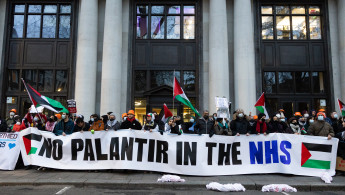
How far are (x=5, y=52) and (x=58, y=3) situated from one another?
4.48m

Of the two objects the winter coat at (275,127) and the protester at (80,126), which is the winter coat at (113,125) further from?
the winter coat at (275,127)

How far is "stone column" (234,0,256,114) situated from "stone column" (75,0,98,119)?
27.2 feet

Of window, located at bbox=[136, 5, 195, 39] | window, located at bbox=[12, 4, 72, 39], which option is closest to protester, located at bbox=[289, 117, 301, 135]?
window, located at bbox=[136, 5, 195, 39]

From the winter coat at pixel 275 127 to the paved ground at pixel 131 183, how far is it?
183 centimetres

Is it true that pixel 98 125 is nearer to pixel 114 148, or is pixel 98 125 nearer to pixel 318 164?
pixel 114 148

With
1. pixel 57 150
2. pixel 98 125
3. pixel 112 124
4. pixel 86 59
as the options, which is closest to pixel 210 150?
pixel 112 124

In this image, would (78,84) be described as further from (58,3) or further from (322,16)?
(322,16)

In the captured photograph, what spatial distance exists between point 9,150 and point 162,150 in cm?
515

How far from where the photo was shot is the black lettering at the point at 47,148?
861cm

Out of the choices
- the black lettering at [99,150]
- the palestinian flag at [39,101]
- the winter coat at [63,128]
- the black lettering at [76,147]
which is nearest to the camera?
the black lettering at [99,150]

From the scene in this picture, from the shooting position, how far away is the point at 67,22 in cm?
1716

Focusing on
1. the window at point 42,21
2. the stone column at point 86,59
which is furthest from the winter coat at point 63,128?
the window at point 42,21

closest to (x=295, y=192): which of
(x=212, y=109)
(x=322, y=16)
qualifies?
(x=212, y=109)

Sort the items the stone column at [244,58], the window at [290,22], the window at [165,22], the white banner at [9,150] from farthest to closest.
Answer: the window at [165,22], the window at [290,22], the stone column at [244,58], the white banner at [9,150]
